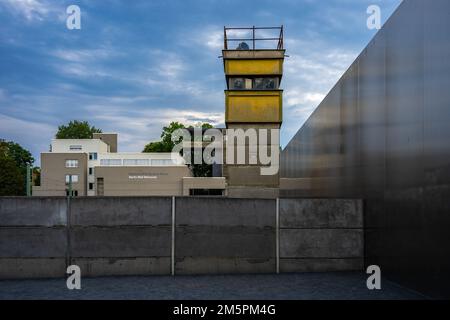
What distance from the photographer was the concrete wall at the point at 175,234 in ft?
35.4

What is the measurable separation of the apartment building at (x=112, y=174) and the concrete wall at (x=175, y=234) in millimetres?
60115

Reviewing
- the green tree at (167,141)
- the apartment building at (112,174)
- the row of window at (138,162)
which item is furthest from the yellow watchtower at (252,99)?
the green tree at (167,141)

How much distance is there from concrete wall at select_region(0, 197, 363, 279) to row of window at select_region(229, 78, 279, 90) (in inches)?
649

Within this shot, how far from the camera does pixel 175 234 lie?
11.0 m

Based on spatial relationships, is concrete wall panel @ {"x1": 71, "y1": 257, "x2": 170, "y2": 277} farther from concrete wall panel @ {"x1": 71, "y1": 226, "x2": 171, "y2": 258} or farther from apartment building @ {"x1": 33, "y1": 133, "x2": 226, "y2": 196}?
apartment building @ {"x1": 33, "y1": 133, "x2": 226, "y2": 196}

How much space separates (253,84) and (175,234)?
57.7ft

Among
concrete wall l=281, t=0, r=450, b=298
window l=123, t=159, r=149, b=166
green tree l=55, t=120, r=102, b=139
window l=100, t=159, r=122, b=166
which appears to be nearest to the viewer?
concrete wall l=281, t=0, r=450, b=298

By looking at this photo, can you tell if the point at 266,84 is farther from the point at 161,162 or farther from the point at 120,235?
the point at 161,162

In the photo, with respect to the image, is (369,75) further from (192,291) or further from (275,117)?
(275,117)

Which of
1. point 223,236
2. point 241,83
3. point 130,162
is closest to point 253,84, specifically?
point 241,83

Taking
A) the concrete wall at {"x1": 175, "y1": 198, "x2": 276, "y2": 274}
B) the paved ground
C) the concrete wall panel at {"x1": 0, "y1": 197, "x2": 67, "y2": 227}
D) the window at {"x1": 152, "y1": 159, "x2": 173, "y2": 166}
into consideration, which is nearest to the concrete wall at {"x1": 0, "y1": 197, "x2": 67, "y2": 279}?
the concrete wall panel at {"x1": 0, "y1": 197, "x2": 67, "y2": 227}

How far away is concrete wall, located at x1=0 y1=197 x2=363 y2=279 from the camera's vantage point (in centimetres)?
1079

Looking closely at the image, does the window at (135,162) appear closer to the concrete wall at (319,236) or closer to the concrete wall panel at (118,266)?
the concrete wall panel at (118,266)

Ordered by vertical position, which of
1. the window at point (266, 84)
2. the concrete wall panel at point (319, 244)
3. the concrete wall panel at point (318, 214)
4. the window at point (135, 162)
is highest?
the window at point (266, 84)
